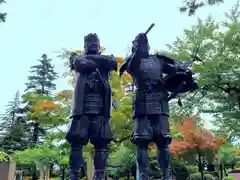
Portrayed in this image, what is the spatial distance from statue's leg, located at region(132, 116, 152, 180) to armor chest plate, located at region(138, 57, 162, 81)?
0.70 meters

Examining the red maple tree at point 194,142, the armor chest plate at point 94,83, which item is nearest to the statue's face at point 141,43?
the armor chest plate at point 94,83

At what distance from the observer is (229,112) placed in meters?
8.54

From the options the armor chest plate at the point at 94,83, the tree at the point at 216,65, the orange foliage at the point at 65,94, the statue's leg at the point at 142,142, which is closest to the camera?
the statue's leg at the point at 142,142

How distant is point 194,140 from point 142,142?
37.9ft

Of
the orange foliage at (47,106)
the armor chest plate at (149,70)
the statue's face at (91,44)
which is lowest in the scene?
the armor chest plate at (149,70)

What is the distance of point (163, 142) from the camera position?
5.19 metres

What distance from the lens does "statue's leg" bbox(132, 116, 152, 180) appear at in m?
5.02

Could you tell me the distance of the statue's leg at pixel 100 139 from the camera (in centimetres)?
508

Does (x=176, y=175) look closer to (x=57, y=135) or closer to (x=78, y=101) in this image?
(x=57, y=135)

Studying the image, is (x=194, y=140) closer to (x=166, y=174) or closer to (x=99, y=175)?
(x=166, y=174)

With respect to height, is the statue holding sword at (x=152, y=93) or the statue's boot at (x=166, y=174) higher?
the statue holding sword at (x=152, y=93)

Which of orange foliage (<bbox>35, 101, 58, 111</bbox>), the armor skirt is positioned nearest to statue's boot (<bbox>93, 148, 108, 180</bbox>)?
the armor skirt

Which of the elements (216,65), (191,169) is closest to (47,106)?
(216,65)

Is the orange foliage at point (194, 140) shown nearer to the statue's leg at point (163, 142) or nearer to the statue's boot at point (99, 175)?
the statue's leg at point (163, 142)
